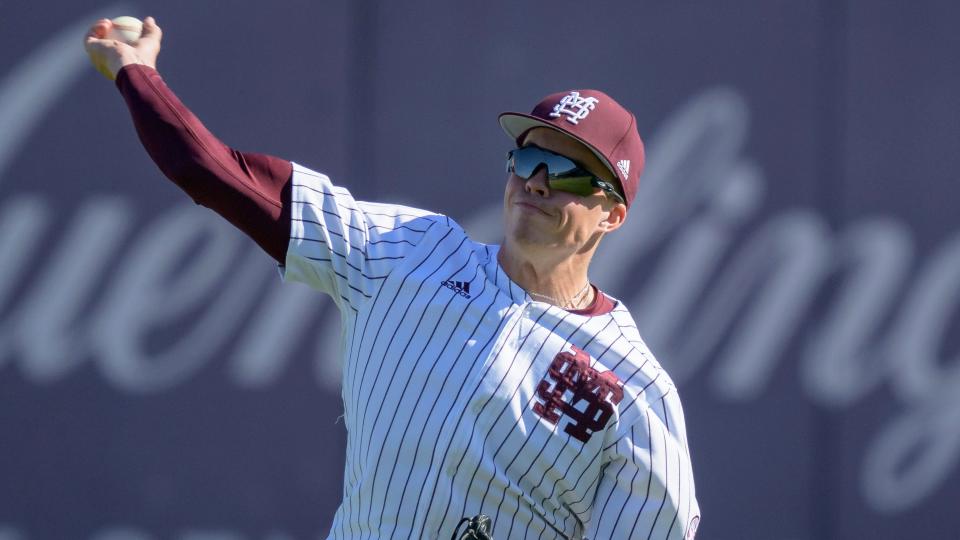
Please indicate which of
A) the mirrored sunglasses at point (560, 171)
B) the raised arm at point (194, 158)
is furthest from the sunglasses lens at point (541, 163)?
the raised arm at point (194, 158)

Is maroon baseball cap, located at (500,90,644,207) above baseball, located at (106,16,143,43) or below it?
above

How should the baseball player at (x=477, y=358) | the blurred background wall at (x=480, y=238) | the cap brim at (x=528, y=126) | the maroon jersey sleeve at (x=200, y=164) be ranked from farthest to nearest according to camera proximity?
the blurred background wall at (x=480, y=238)
the cap brim at (x=528, y=126)
the baseball player at (x=477, y=358)
the maroon jersey sleeve at (x=200, y=164)

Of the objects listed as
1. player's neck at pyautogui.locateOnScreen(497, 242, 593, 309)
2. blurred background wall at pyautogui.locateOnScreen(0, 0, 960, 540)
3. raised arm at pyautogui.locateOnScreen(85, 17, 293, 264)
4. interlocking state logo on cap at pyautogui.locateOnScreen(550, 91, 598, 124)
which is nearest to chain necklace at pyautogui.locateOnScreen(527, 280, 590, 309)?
player's neck at pyautogui.locateOnScreen(497, 242, 593, 309)

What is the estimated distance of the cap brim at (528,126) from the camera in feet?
7.32

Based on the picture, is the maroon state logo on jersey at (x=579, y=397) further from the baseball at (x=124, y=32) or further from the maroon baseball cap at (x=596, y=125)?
the baseball at (x=124, y=32)

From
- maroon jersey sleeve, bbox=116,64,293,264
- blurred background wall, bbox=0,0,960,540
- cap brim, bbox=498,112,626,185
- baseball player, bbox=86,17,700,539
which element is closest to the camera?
maroon jersey sleeve, bbox=116,64,293,264

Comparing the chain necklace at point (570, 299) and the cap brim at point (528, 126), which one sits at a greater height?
the cap brim at point (528, 126)

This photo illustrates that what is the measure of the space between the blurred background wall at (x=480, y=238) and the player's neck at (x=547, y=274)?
66.9 inches

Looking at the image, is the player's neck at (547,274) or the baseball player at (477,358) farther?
the player's neck at (547,274)

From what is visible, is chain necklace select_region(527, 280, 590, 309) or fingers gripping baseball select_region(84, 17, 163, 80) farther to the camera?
chain necklace select_region(527, 280, 590, 309)

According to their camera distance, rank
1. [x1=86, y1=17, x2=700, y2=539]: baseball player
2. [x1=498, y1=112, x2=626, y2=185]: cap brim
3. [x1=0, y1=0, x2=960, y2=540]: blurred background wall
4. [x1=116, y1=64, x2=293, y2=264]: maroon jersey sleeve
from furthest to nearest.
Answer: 1. [x1=0, y1=0, x2=960, y2=540]: blurred background wall
2. [x1=498, y1=112, x2=626, y2=185]: cap brim
3. [x1=86, y1=17, x2=700, y2=539]: baseball player
4. [x1=116, y1=64, x2=293, y2=264]: maroon jersey sleeve

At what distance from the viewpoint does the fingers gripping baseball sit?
2.07m

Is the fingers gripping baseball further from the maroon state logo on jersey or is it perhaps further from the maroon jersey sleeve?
the maroon state logo on jersey

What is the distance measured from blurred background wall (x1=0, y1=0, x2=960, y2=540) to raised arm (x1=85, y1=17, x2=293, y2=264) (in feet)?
5.85
